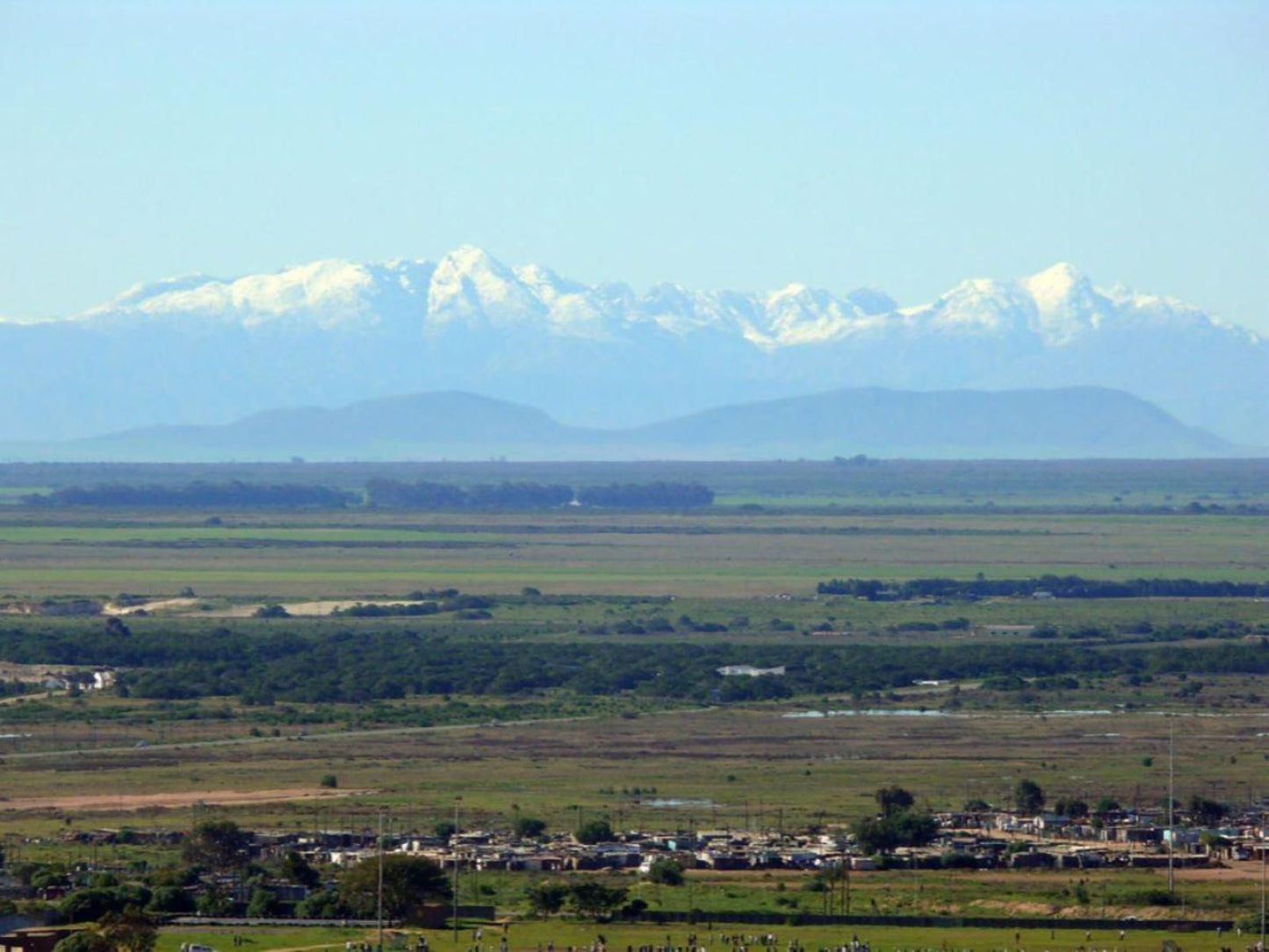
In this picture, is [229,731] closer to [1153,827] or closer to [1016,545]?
[1153,827]

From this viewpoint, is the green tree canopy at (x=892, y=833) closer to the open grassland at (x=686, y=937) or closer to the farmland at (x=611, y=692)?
the farmland at (x=611, y=692)

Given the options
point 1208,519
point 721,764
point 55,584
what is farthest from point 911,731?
point 1208,519

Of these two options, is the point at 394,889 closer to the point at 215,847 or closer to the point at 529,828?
the point at 215,847

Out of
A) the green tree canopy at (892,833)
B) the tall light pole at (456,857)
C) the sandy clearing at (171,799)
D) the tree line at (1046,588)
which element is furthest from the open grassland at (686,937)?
the tree line at (1046,588)

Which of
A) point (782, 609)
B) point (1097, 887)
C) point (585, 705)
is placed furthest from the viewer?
point (782, 609)

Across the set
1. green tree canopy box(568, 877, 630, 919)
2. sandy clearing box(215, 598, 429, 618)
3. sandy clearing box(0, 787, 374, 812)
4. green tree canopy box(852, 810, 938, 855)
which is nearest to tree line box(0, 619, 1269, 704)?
sandy clearing box(215, 598, 429, 618)

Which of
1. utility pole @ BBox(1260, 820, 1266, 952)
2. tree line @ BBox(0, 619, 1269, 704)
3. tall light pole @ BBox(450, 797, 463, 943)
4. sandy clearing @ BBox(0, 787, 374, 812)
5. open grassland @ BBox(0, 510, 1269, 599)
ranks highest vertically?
open grassland @ BBox(0, 510, 1269, 599)

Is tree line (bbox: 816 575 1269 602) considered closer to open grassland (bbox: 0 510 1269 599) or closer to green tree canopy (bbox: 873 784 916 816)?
open grassland (bbox: 0 510 1269 599)
